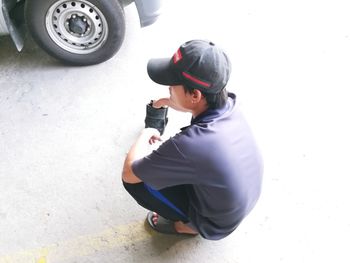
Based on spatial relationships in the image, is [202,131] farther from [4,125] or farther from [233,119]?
[4,125]

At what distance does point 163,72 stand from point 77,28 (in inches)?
52.2

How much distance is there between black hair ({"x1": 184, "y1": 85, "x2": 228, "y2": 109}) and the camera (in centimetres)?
148

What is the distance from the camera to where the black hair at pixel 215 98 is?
1.48 meters

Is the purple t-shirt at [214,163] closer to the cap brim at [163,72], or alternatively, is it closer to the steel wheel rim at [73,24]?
the cap brim at [163,72]

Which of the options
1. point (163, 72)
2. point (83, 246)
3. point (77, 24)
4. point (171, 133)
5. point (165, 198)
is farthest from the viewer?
point (77, 24)

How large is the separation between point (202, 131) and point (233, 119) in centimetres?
16

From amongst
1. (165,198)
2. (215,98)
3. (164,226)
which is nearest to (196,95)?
(215,98)

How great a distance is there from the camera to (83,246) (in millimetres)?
2061

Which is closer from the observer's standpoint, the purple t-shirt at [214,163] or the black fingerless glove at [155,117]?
the purple t-shirt at [214,163]

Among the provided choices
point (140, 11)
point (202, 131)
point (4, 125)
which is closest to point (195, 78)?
point (202, 131)

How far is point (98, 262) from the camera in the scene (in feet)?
6.62

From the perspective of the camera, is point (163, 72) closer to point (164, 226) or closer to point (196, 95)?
point (196, 95)

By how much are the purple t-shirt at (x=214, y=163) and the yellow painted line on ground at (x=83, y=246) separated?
62cm

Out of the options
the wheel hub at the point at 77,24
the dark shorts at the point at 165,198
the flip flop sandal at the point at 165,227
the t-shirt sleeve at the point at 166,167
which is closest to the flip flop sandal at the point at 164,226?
the flip flop sandal at the point at 165,227
